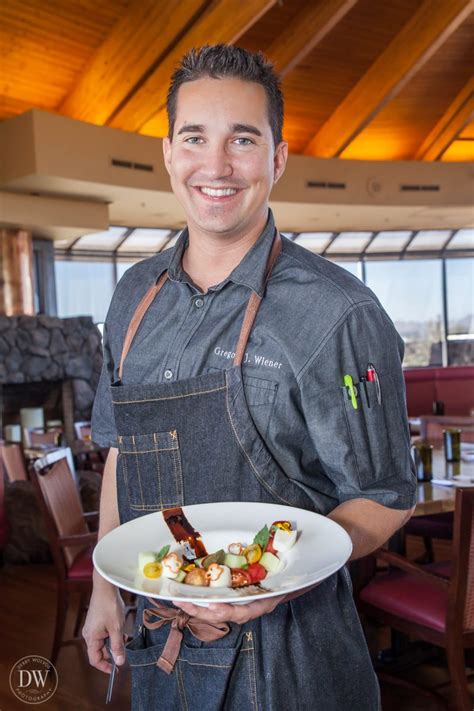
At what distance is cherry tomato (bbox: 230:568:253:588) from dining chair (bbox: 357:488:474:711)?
154 centimetres

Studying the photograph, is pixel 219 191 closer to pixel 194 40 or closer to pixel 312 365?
pixel 312 365

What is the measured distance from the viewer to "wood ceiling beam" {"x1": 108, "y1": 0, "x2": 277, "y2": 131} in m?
8.09

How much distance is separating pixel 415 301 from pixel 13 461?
11.4 m

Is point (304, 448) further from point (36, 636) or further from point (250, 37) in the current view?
point (250, 37)

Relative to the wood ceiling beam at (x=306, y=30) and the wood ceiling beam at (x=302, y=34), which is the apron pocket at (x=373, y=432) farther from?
the wood ceiling beam at (x=306, y=30)

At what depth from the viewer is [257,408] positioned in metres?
1.26

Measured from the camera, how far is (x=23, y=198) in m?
9.27

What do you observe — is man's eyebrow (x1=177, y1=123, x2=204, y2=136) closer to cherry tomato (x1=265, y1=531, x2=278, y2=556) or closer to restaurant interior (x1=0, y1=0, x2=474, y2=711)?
cherry tomato (x1=265, y1=531, x2=278, y2=556)

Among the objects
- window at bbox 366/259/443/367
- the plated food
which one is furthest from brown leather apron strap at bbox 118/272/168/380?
window at bbox 366/259/443/367

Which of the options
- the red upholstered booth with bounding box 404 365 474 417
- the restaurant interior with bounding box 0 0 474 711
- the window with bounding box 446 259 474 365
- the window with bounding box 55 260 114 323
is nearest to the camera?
the restaurant interior with bounding box 0 0 474 711

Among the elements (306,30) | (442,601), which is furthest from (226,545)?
(306,30)

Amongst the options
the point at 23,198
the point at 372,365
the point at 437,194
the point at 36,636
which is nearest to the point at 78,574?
the point at 36,636

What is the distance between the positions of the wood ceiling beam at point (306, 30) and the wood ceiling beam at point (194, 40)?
0.86m

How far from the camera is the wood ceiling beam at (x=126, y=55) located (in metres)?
8.45
